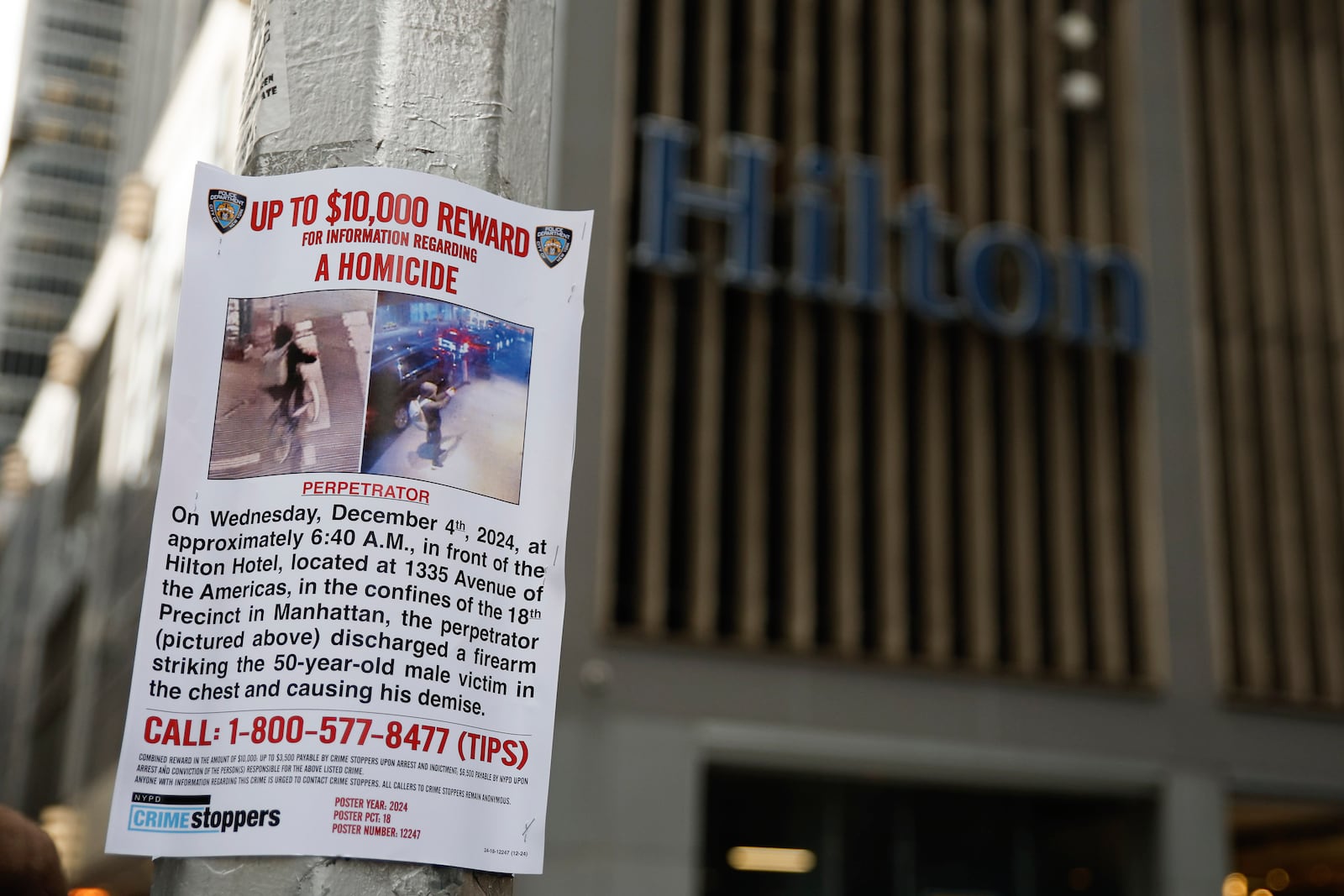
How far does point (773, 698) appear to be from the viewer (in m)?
15.7

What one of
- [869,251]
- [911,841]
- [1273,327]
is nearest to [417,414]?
[869,251]

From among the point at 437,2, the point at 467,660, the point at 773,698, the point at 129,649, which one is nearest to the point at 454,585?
the point at 467,660

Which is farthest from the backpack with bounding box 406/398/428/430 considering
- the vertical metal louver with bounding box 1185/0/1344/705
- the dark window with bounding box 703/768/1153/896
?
the vertical metal louver with bounding box 1185/0/1344/705

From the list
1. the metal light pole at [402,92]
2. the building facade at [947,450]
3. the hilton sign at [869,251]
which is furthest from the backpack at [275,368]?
the hilton sign at [869,251]

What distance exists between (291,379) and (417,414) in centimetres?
19

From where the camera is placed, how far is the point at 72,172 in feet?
344

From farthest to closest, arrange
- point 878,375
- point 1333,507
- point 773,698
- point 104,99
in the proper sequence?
point 104,99 < point 1333,507 < point 878,375 < point 773,698

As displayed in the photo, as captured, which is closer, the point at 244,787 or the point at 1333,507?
the point at 244,787

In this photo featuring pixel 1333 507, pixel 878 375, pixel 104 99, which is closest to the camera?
pixel 878 375

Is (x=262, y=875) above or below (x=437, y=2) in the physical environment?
below

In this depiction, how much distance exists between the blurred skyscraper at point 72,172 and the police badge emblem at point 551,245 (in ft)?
127

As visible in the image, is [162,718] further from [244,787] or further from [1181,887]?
[1181,887]

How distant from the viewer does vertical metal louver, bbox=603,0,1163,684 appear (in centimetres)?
1587

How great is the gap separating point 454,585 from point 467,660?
0.35ft
